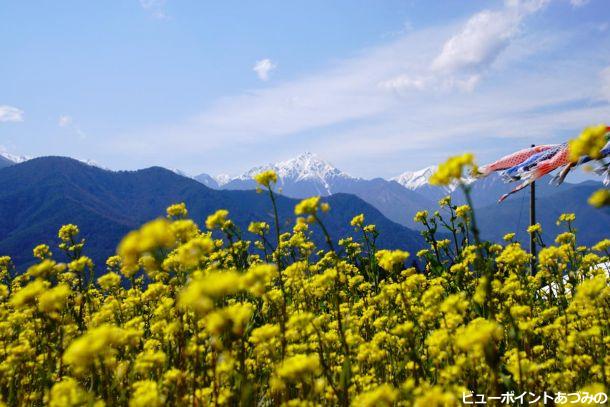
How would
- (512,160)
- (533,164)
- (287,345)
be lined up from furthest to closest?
(512,160) < (533,164) < (287,345)

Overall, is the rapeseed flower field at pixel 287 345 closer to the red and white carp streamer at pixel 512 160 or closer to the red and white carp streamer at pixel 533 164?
the red and white carp streamer at pixel 533 164

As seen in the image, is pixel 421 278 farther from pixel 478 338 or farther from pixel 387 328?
pixel 478 338

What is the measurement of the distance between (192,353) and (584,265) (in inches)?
225

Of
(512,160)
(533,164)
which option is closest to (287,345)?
(533,164)

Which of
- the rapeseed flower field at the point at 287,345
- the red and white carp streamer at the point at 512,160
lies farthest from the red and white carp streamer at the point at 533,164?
the rapeseed flower field at the point at 287,345

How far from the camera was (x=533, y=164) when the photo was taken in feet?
32.6

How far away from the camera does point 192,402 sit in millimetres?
3248

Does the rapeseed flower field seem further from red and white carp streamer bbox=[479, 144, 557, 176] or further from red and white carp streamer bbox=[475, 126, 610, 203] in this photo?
red and white carp streamer bbox=[479, 144, 557, 176]

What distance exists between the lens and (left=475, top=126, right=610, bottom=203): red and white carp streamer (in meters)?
9.20

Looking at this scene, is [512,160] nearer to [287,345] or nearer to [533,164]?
[533,164]

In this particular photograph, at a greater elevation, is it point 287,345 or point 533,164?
point 533,164

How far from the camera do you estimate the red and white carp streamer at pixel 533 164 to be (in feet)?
30.2

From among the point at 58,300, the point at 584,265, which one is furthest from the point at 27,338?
the point at 584,265

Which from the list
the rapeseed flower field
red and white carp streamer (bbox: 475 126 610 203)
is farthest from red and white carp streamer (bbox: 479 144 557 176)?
the rapeseed flower field
